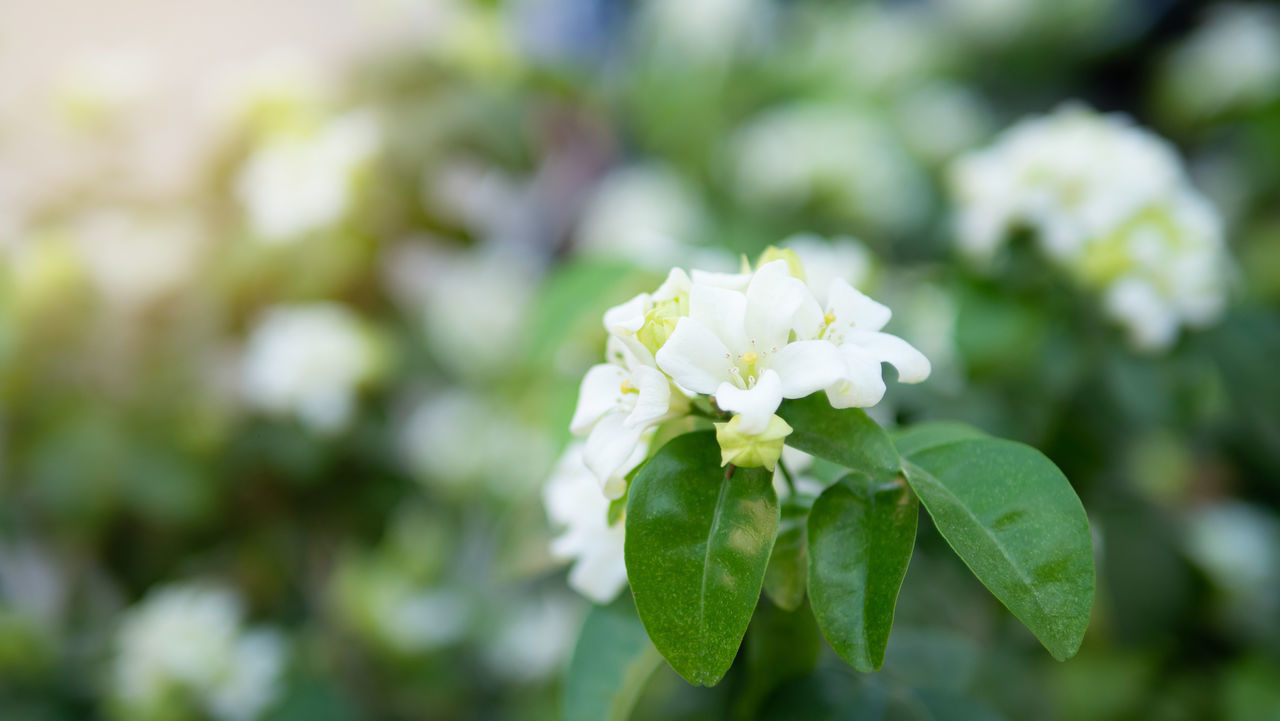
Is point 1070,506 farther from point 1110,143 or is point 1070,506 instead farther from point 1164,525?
point 1164,525

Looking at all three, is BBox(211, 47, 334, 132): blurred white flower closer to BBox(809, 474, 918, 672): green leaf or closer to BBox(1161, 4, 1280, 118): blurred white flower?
BBox(809, 474, 918, 672): green leaf

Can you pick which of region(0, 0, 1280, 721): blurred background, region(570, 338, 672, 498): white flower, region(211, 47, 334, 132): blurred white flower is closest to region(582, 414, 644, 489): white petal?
region(570, 338, 672, 498): white flower

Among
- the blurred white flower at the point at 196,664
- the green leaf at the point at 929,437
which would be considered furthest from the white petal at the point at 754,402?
the blurred white flower at the point at 196,664

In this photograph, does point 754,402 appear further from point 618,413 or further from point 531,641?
point 531,641

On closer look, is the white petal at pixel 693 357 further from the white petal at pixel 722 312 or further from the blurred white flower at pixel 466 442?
the blurred white flower at pixel 466 442

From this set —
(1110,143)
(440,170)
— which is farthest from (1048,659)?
(440,170)
